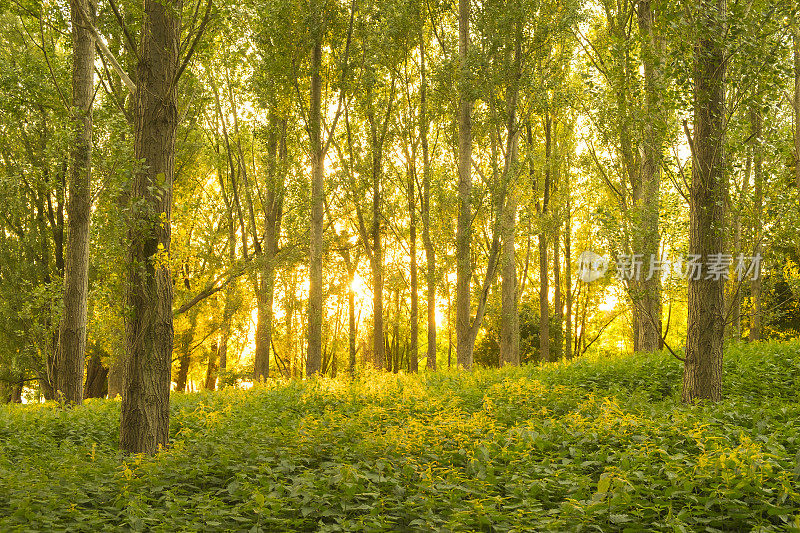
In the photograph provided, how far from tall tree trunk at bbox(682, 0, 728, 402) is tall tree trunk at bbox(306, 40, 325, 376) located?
9.48 metres

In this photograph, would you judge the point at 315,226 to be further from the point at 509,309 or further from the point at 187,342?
the point at 187,342

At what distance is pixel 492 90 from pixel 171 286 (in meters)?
11.4

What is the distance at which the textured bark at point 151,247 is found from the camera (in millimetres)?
6266

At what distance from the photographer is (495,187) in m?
15.3

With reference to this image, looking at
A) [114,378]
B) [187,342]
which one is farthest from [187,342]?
[114,378]

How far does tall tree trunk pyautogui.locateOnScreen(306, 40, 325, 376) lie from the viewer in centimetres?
1520

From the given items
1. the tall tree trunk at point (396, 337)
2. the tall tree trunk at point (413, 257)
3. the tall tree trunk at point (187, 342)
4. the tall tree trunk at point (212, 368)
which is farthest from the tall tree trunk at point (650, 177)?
the tall tree trunk at point (212, 368)

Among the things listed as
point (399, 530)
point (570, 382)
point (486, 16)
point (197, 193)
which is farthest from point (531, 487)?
point (197, 193)

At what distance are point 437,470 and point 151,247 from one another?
4.03 meters

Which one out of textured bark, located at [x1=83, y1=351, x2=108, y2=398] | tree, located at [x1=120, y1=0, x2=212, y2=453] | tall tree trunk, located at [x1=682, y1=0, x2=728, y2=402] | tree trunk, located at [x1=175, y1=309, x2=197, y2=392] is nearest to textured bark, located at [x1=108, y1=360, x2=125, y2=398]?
textured bark, located at [x1=83, y1=351, x2=108, y2=398]

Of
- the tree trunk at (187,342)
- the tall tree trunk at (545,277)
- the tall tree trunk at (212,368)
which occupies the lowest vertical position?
the tall tree trunk at (212,368)

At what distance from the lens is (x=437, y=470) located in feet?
17.3

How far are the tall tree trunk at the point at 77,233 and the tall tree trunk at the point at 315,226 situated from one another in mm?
5562

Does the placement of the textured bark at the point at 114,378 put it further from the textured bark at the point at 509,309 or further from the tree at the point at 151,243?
the tree at the point at 151,243
